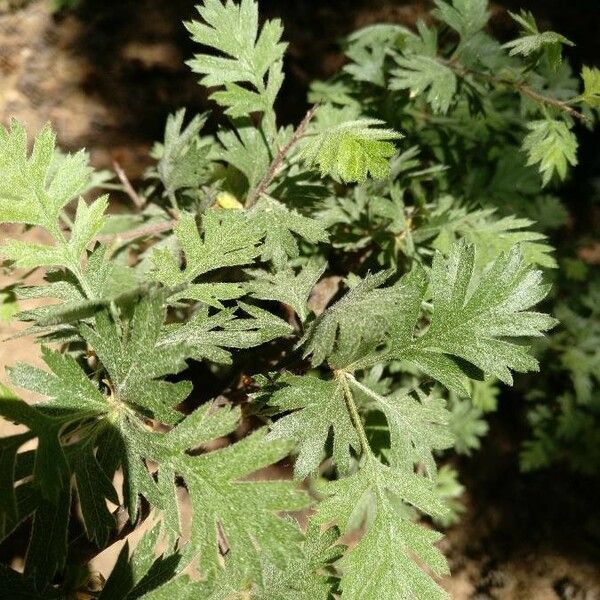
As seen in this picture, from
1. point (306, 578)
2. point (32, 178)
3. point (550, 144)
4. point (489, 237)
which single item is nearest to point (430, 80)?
point (550, 144)

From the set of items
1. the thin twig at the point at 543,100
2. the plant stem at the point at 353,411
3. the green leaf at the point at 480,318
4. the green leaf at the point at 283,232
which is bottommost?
the plant stem at the point at 353,411

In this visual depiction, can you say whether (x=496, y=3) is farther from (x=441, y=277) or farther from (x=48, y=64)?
(x=441, y=277)

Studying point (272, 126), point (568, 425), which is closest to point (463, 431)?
point (568, 425)

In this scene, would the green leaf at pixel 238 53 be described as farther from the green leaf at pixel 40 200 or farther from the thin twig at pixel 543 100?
the thin twig at pixel 543 100

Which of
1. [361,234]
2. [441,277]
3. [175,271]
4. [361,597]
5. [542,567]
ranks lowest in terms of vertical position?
[542,567]

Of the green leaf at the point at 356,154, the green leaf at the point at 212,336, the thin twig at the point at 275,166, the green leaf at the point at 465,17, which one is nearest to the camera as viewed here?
the green leaf at the point at 212,336

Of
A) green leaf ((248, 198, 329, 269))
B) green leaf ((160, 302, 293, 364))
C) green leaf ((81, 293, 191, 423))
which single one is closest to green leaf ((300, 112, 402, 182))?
green leaf ((248, 198, 329, 269))

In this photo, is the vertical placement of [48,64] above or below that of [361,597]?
above

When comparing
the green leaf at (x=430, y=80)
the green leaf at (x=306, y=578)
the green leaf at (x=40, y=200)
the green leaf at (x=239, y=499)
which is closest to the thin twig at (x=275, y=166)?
the green leaf at (x=430, y=80)

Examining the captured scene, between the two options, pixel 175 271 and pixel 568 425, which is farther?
pixel 568 425
